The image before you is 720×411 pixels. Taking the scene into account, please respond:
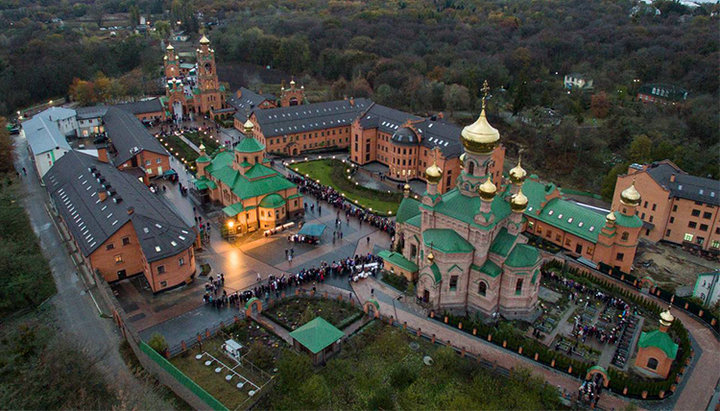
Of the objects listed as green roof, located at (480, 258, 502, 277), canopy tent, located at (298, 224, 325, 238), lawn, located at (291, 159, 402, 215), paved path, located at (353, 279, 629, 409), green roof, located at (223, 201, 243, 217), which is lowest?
lawn, located at (291, 159, 402, 215)

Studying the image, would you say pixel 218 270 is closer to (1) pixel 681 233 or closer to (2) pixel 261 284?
(2) pixel 261 284

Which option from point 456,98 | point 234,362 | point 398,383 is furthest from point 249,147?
point 456,98

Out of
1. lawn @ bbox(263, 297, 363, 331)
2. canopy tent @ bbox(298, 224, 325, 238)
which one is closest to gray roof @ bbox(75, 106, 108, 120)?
canopy tent @ bbox(298, 224, 325, 238)

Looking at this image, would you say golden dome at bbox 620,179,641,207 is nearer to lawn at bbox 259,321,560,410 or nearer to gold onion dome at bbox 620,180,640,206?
gold onion dome at bbox 620,180,640,206

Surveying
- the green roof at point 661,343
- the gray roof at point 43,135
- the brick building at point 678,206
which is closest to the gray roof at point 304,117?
the gray roof at point 43,135

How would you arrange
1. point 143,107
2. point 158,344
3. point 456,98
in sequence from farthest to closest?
point 456,98
point 143,107
point 158,344

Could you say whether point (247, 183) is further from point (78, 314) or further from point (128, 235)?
point (78, 314)
